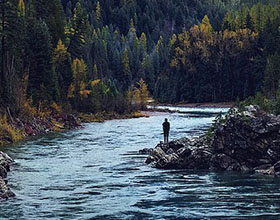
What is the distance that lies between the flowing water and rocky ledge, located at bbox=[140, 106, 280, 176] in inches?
61.2

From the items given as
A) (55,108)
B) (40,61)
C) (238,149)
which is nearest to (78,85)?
(40,61)

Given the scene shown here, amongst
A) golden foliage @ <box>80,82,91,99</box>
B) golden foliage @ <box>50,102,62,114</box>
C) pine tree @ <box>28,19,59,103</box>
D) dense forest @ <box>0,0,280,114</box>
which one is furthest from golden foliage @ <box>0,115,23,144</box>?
golden foliage @ <box>80,82,91,99</box>

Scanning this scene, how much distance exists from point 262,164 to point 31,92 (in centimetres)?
4696

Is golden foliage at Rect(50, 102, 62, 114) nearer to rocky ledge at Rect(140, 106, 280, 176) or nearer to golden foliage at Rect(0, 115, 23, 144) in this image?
golden foliage at Rect(0, 115, 23, 144)

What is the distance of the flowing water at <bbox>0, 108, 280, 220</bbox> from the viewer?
2402 centimetres

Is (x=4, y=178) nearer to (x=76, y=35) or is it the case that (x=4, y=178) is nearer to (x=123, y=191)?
(x=123, y=191)

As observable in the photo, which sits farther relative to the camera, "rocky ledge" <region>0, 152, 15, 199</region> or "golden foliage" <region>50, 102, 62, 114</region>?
"golden foliage" <region>50, 102, 62, 114</region>

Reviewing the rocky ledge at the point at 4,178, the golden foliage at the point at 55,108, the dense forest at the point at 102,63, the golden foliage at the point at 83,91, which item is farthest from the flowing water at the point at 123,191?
the golden foliage at the point at 83,91

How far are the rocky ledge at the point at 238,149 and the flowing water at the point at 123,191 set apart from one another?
1555 millimetres

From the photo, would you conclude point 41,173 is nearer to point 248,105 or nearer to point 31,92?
point 248,105

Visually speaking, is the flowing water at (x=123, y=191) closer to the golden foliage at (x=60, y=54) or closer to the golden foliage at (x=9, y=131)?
the golden foliage at (x=9, y=131)

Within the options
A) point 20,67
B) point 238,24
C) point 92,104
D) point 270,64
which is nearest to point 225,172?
point 20,67

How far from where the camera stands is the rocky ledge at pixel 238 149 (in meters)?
34.6

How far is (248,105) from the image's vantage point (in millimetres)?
40500
